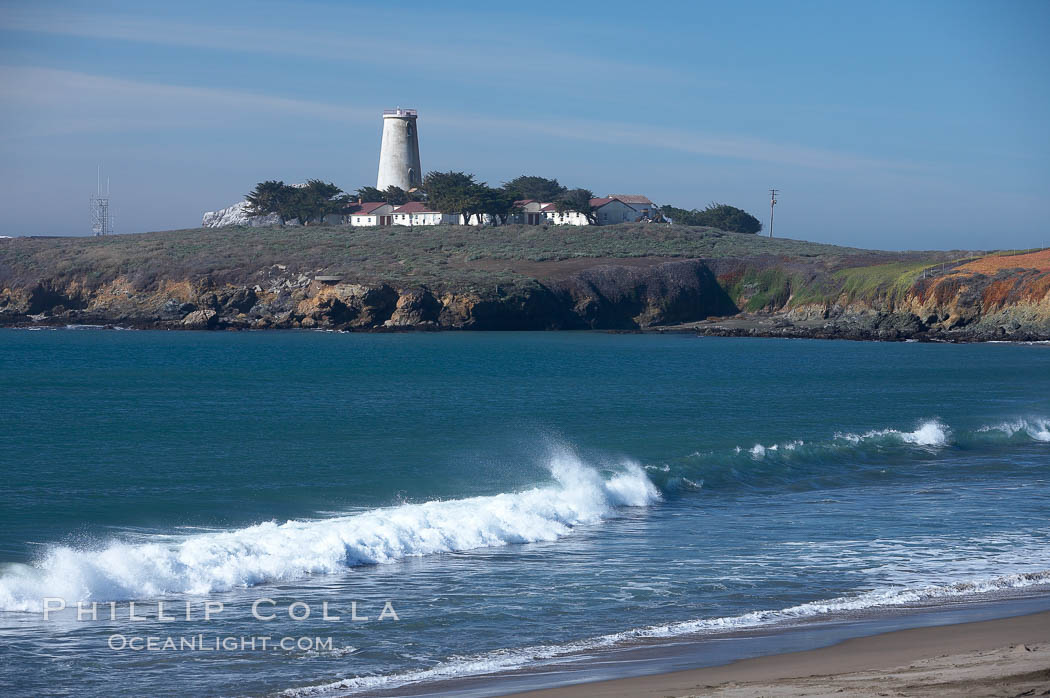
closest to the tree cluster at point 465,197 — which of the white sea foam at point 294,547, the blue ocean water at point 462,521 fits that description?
the blue ocean water at point 462,521

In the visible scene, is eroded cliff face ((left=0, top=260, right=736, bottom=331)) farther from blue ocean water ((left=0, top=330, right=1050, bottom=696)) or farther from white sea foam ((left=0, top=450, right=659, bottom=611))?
white sea foam ((left=0, top=450, right=659, bottom=611))

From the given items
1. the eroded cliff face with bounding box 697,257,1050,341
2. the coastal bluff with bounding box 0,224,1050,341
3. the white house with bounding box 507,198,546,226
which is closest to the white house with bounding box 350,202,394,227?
the coastal bluff with bounding box 0,224,1050,341

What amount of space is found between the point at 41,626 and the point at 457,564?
511 centimetres

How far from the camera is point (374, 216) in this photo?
11512cm

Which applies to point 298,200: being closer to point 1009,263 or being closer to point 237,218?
point 237,218

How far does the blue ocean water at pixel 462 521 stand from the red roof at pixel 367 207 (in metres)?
77.6

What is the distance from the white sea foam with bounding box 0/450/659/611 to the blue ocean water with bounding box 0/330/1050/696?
44 mm

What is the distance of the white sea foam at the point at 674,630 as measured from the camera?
912cm

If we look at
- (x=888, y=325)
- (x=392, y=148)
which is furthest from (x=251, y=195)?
(x=888, y=325)

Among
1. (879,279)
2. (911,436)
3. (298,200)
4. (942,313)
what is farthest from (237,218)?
(911,436)

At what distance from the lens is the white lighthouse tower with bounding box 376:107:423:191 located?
115562 millimetres

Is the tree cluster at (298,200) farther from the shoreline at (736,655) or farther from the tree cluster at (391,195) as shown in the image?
the shoreline at (736,655)

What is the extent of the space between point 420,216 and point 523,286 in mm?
32814

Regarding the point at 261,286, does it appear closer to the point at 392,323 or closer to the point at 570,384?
the point at 392,323
